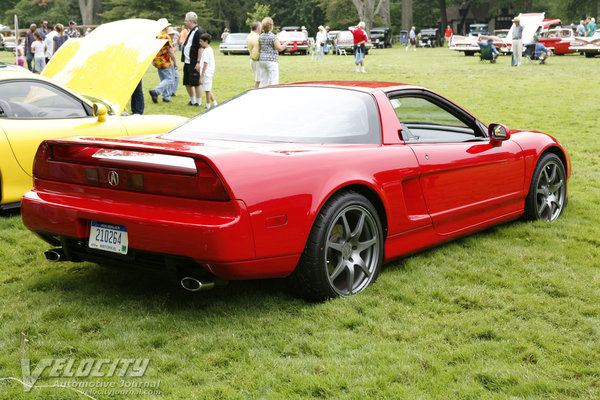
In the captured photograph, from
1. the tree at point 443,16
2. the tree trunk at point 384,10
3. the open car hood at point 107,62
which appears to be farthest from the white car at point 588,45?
the tree at point 443,16

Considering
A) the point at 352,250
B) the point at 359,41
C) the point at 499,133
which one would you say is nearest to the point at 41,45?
the point at 359,41

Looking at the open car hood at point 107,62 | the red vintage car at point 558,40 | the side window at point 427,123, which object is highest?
the red vintage car at point 558,40

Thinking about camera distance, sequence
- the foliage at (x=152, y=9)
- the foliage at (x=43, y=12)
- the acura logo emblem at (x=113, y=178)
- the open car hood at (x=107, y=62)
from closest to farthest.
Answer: the acura logo emblem at (x=113, y=178) < the open car hood at (x=107, y=62) < the foliage at (x=152, y=9) < the foliage at (x=43, y=12)

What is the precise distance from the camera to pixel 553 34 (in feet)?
116

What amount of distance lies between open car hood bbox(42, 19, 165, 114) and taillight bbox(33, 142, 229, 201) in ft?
11.6

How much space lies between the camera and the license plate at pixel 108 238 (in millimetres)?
3781

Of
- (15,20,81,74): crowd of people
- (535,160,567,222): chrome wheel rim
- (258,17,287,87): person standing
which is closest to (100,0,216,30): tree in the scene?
(15,20,81,74): crowd of people

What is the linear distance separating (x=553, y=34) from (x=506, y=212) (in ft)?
107

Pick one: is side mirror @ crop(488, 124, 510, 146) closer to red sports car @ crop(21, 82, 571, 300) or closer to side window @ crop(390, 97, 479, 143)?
red sports car @ crop(21, 82, 571, 300)

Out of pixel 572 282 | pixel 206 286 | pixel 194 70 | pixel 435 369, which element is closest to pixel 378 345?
pixel 435 369

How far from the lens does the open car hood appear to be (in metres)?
7.91

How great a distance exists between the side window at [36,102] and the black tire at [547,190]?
4136mm

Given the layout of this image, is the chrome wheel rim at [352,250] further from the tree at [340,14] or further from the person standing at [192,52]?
the tree at [340,14]

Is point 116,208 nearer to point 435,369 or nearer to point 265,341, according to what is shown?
point 265,341
